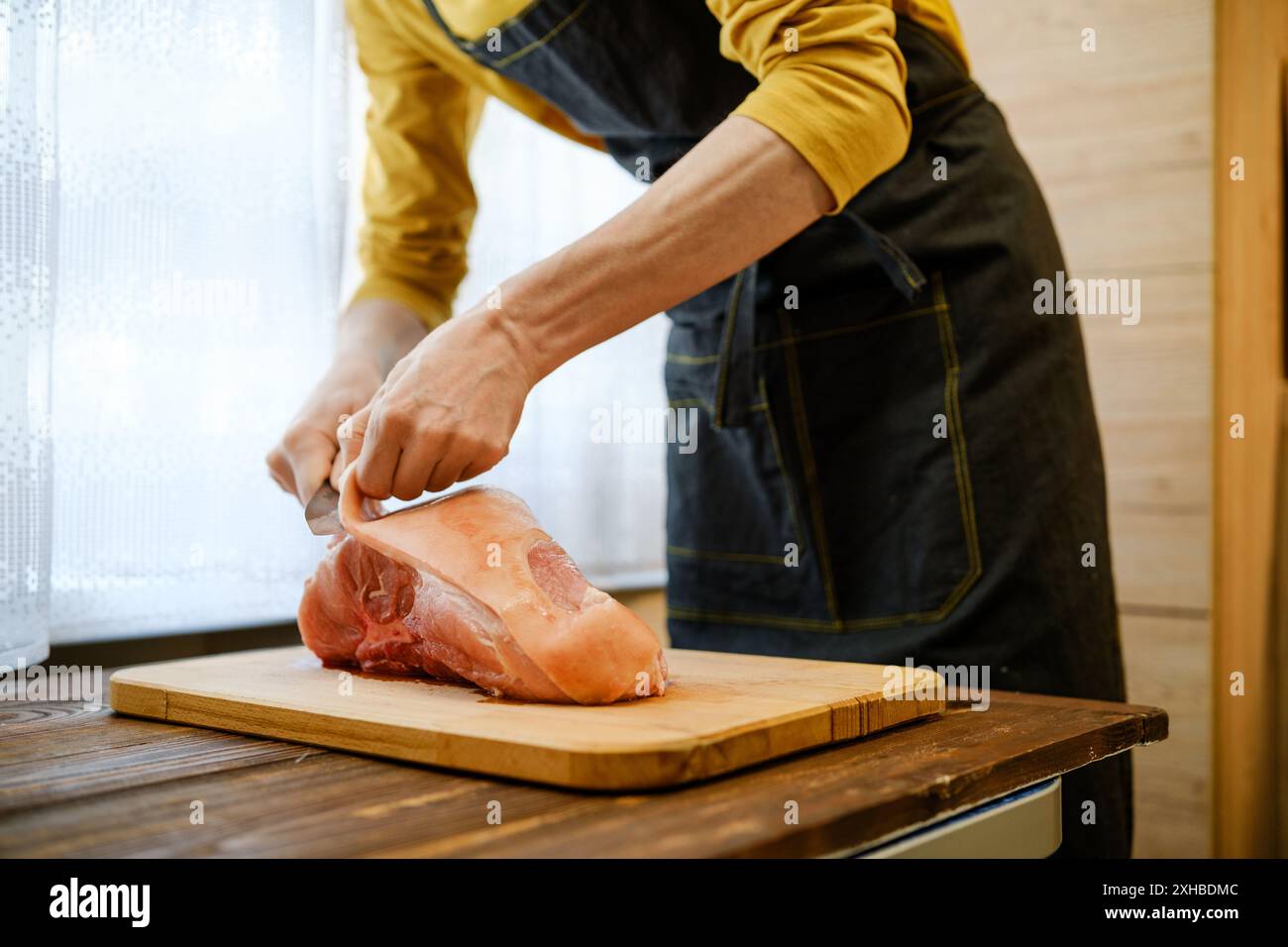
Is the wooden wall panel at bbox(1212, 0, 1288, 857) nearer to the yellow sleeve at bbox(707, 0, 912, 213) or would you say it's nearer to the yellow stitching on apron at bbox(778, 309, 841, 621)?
the yellow stitching on apron at bbox(778, 309, 841, 621)

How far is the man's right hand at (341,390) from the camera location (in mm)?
1283

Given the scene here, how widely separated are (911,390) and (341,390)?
2.26ft

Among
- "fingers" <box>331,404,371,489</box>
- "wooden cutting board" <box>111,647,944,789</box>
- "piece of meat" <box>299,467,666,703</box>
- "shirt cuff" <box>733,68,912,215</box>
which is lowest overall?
"wooden cutting board" <box>111,647,944,789</box>

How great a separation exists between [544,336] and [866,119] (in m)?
0.38

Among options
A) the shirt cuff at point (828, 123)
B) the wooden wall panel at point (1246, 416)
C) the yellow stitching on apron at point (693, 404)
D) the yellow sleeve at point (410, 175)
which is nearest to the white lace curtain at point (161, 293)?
the yellow sleeve at point (410, 175)

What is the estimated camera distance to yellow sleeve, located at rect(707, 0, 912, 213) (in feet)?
3.50

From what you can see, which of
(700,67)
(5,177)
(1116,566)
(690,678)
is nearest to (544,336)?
(690,678)

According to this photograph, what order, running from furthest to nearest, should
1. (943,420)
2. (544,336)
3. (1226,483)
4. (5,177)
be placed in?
(1226,483), (943,420), (5,177), (544,336)

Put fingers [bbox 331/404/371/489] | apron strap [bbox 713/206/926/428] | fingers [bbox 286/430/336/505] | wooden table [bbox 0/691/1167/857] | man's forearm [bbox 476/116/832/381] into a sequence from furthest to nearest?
apron strap [bbox 713/206/926/428], fingers [bbox 286/430/336/505], fingers [bbox 331/404/371/489], man's forearm [bbox 476/116/832/381], wooden table [bbox 0/691/1167/857]

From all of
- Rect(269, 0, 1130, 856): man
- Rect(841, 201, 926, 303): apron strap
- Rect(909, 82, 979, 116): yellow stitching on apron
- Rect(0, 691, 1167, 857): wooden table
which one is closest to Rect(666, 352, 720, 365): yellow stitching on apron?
Rect(269, 0, 1130, 856): man

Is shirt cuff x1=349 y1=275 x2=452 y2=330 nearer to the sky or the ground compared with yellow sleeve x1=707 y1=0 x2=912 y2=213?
nearer to the ground
